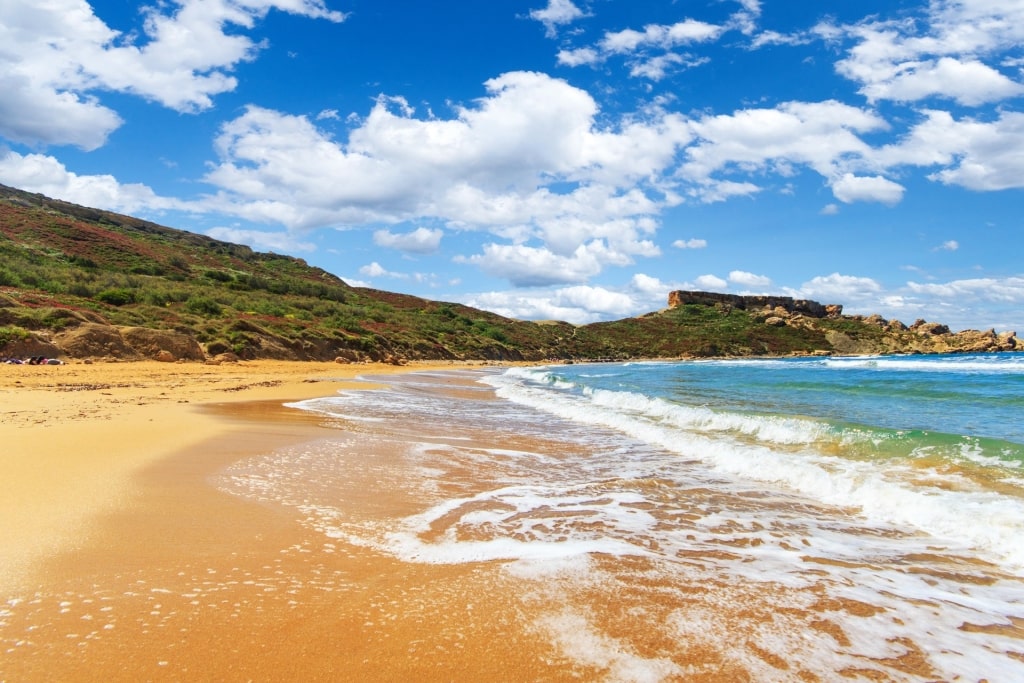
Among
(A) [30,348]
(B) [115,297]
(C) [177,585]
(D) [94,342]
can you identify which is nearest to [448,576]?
(C) [177,585]

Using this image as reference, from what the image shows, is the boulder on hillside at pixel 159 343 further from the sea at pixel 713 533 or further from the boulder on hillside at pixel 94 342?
the sea at pixel 713 533

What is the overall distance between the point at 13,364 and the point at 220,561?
56.6 feet

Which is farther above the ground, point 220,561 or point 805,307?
point 805,307

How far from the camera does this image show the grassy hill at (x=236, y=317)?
2225 cm

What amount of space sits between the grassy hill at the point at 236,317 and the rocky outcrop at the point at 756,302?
38.4 feet

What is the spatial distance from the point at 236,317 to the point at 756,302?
105 metres

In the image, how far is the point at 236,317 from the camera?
32.5 m

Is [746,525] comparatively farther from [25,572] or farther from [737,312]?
[737,312]

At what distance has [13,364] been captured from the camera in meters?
16.0

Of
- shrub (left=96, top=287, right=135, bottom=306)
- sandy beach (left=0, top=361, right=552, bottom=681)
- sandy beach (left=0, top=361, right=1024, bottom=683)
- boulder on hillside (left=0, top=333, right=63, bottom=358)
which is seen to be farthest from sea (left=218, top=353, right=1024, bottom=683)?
shrub (left=96, top=287, right=135, bottom=306)

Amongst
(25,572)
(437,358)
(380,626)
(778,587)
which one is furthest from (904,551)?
(437,358)

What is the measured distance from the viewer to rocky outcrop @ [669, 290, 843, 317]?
113 m

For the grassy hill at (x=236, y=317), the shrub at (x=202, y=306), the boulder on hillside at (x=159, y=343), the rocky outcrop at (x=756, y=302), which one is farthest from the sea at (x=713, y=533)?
the rocky outcrop at (x=756, y=302)

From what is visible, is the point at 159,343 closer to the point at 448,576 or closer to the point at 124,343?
the point at 124,343
